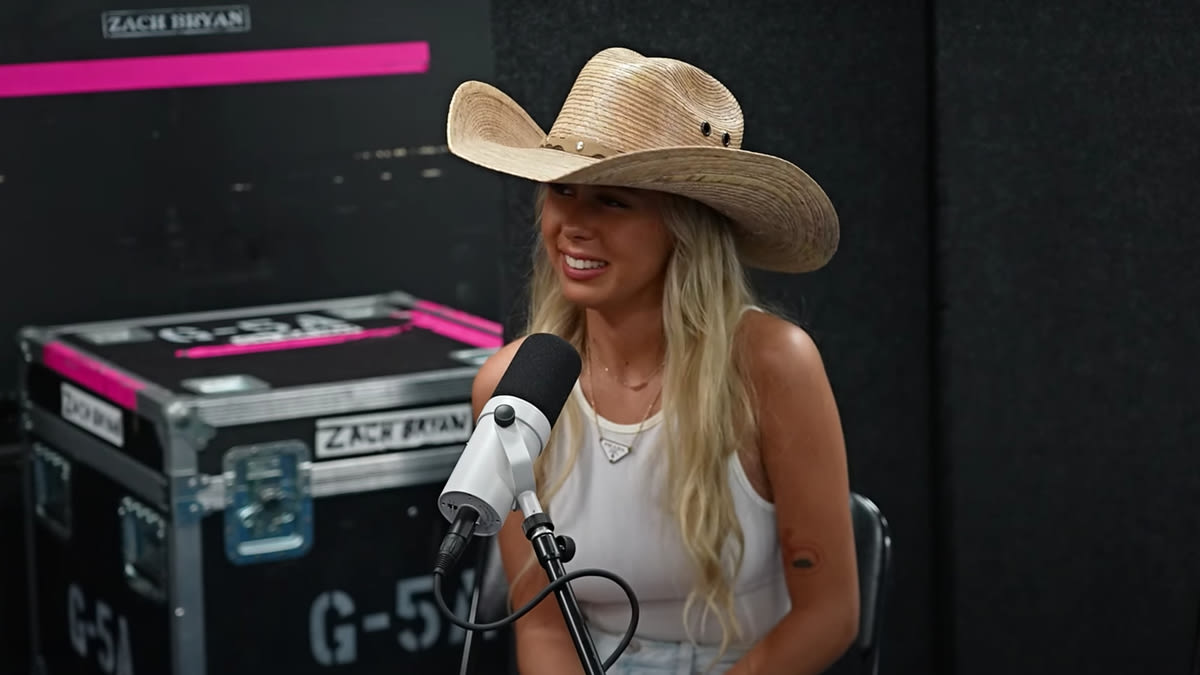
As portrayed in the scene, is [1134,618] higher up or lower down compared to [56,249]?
lower down

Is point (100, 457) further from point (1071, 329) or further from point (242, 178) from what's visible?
point (1071, 329)

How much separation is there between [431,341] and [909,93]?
1.36 metres

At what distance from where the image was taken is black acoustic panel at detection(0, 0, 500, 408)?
159 inches

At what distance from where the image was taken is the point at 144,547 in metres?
3.45

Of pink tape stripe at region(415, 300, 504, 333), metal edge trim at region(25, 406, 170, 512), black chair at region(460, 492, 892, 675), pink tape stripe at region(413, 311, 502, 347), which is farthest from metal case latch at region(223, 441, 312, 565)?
black chair at region(460, 492, 892, 675)

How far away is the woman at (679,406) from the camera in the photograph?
2.21 metres

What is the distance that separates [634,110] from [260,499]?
1507 millimetres

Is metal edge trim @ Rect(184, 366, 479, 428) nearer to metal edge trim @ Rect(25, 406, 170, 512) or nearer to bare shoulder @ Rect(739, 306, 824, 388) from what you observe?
metal edge trim @ Rect(25, 406, 170, 512)

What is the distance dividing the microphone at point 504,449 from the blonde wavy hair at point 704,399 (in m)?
0.63

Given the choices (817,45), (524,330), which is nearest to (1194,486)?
(817,45)

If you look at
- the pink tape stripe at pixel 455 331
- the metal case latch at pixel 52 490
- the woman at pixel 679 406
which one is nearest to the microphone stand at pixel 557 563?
the woman at pixel 679 406

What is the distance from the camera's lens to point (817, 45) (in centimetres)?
285

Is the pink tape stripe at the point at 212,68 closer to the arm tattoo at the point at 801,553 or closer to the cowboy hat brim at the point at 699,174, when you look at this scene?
the cowboy hat brim at the point at 699,174

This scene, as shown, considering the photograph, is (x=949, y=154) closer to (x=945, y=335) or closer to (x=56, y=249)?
(x=945, y=335)
